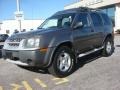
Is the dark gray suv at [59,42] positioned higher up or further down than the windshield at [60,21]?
further down

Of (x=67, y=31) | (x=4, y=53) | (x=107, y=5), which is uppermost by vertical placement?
(x=107, y=5)

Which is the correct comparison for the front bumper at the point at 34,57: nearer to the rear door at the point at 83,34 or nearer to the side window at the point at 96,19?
the rear door at the point at 83,34

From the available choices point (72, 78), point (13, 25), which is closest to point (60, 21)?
point (72, 78)

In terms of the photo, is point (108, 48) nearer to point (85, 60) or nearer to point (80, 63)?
point (85, 60)

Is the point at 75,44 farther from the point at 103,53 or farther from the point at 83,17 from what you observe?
the point at 103,53

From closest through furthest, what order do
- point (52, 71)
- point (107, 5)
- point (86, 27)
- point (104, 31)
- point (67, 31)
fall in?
point (52, 71), point (67, 31), point (86, 27), point (104, 31), point (107, 5)

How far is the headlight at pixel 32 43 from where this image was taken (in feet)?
22.6

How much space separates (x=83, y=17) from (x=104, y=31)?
1.47 metres

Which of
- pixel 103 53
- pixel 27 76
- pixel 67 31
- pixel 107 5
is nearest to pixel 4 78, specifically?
pixel 27 76

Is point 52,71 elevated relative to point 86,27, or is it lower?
lower

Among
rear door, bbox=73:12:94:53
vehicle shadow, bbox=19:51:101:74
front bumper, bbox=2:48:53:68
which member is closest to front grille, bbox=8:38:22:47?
front bumper, bbox=2:48:53:68

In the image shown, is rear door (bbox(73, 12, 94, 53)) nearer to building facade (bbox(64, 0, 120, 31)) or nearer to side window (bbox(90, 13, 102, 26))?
side window (bbox(90, 13, 102, 26))

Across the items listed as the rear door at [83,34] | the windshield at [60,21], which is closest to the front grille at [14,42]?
the windshield at [60,21]

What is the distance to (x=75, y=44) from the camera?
7961mm
